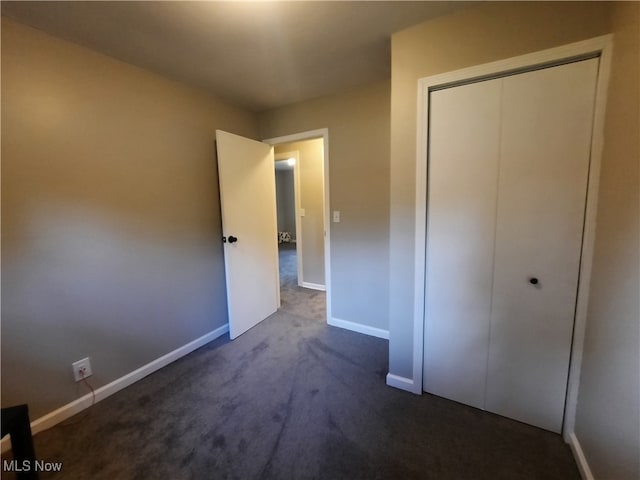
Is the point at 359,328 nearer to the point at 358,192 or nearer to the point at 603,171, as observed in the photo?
the point at 358,192

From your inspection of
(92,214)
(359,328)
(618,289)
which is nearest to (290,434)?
(359,328)

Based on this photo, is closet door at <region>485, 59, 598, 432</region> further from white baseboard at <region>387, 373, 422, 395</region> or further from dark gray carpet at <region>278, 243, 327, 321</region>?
dark gray carpet at <region>278, 243, 327, 321</region>

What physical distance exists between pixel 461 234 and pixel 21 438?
201 centimetres

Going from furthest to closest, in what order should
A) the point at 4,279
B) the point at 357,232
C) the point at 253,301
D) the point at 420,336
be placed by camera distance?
the point at 253,301 < the point at 357,232 < the point at 420,336 < the point at 4,279

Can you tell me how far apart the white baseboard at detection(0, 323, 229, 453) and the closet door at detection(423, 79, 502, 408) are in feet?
6.34

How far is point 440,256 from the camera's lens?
1.64m

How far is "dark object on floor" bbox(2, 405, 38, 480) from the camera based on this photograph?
0.79m

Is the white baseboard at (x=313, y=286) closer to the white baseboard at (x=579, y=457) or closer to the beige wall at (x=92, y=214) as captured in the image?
the beige wall at (x=92, y=214)

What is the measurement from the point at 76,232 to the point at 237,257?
3.84ft

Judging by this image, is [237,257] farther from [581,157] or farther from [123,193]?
[581,157]

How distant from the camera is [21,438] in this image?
824 millimetres

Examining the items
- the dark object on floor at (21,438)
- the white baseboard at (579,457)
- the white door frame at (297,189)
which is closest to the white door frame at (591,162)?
the white baseboard at (579,457)

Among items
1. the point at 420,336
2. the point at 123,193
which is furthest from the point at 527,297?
the point at 123,193

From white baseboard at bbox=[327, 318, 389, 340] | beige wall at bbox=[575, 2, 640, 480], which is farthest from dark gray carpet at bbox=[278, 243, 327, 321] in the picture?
beige wall at bbox=[575, 2, 640, 480]
